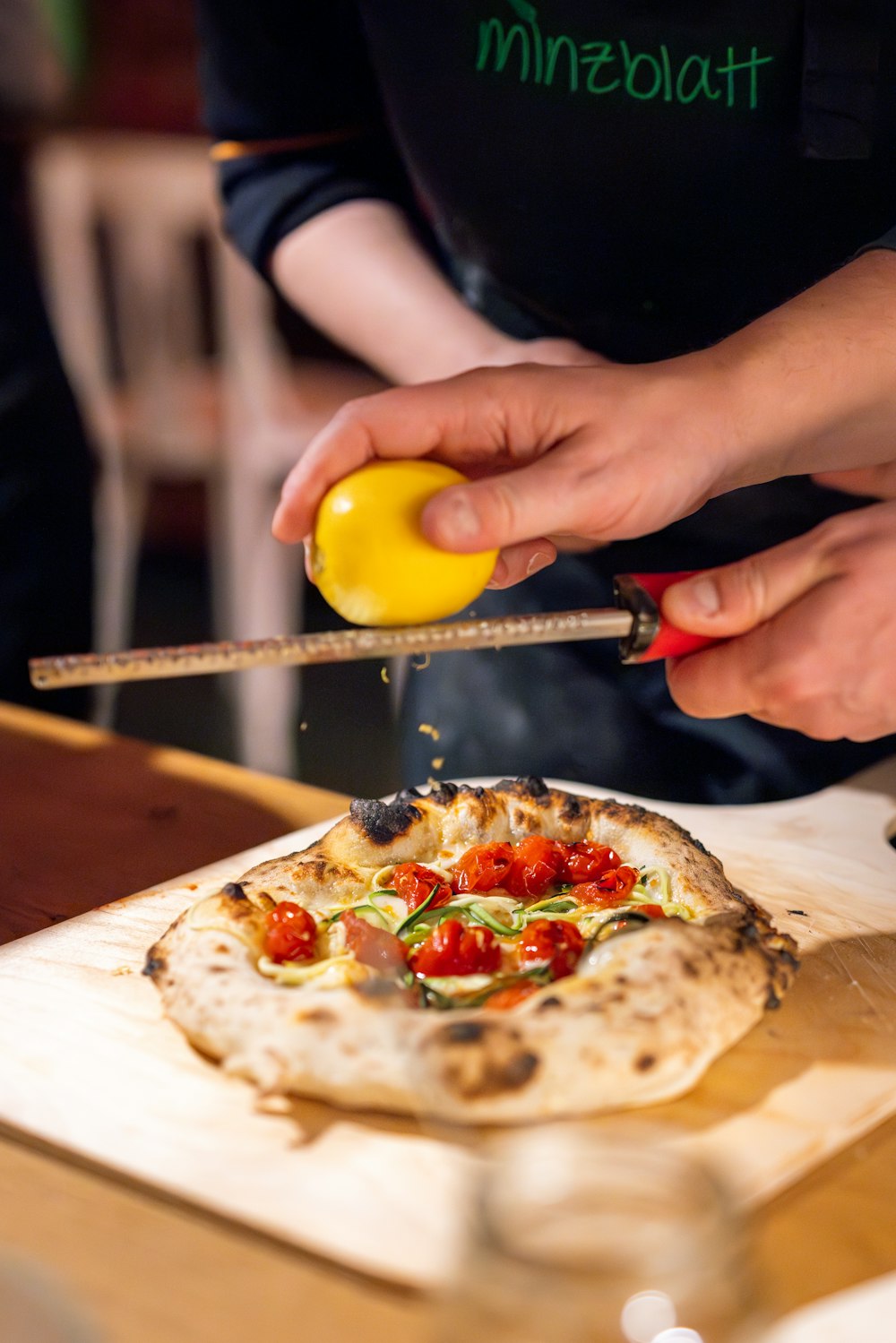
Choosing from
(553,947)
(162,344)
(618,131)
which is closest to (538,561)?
(553,947)

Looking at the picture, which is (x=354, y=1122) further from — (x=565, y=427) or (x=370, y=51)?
(x=370, y=51)

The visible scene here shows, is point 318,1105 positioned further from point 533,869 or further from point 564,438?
point 564,438

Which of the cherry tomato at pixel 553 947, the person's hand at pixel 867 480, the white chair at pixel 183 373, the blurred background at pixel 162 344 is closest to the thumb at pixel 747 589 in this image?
the cherry tomato at pixel 553 947

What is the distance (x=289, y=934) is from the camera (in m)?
1.53

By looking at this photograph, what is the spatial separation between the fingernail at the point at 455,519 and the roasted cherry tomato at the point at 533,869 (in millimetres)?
529

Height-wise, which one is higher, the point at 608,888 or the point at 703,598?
the point at 703,598

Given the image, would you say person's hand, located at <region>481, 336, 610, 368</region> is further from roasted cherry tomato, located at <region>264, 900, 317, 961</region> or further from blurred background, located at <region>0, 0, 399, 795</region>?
blurred background, located at <region>0, 0, 399, 795</region>

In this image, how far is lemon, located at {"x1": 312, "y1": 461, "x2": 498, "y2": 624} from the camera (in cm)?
142

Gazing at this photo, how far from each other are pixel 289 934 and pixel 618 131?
4.14 feet

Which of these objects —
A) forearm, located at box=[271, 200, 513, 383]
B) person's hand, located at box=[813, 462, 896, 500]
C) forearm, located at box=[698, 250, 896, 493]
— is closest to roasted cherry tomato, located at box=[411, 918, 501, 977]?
forearm, located at box=[698, 250, 896, 493]

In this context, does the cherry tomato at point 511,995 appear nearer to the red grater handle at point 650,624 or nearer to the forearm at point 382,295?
the red grater handle at point 650,624

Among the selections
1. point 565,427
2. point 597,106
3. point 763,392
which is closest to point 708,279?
point 597,106

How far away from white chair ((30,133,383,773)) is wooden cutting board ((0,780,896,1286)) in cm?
299

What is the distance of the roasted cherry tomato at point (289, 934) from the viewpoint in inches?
59.8
